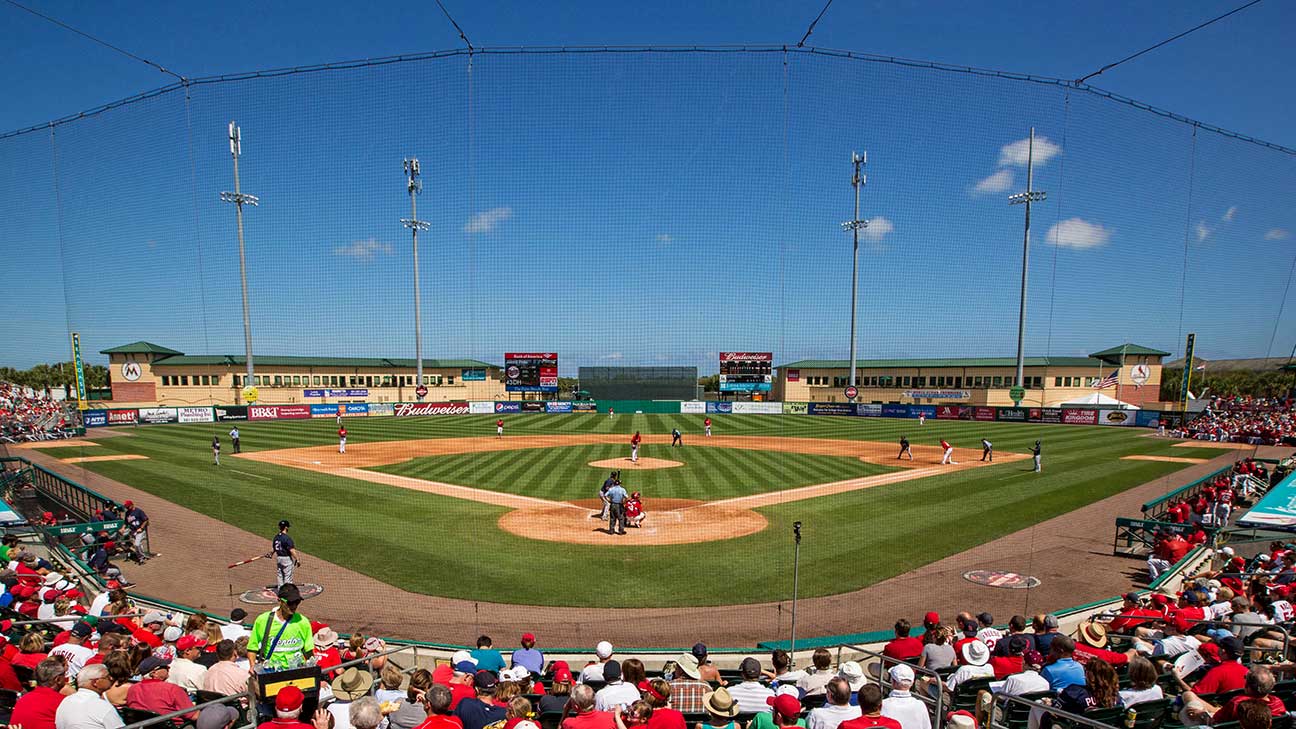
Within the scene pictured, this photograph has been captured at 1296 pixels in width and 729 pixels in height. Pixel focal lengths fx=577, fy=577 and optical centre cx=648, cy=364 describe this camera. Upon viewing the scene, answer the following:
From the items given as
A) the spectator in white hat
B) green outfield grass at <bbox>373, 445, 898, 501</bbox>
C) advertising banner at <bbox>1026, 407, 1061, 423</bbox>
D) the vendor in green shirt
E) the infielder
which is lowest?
advertising banner at <bbox>1026, 407, 1061, 423</bbox>

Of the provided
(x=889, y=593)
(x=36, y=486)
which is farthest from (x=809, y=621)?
(x=36, y=486)

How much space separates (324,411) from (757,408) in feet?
134

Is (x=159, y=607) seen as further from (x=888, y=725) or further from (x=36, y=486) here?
(x=36, y=486)

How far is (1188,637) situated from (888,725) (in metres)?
5.00

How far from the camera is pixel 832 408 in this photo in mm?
57375

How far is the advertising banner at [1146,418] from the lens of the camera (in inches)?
1793

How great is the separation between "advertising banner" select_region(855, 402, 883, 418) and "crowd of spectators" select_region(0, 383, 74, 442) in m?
60.0

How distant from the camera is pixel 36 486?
1912 centimetres

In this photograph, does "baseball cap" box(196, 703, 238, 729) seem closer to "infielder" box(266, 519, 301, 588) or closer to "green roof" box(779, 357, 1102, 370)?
"infielder" box(266, 519, 301, 588)

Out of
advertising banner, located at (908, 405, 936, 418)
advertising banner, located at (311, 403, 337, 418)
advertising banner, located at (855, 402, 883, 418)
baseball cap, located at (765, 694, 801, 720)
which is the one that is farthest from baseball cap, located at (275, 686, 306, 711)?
advertising banner, located at (855, 402, 883, 418)

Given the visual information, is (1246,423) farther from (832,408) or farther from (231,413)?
(231,413)

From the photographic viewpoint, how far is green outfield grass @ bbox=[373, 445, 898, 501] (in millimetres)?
20531

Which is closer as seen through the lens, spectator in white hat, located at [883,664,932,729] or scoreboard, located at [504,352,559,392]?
spectator in white hat, located at [883,664,932,729]

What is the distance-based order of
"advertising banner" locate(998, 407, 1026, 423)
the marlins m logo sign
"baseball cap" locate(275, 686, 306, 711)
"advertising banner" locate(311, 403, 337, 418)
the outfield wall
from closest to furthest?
1. "baseball cap" locate(275, 686, 306, 711)
2. the marlins m logo sign
3. the outfield wall
4. "advertising banner" locate(998, 407, 1026, 423)
5. "advertising banner" locate(311, 403, 337, 418)
